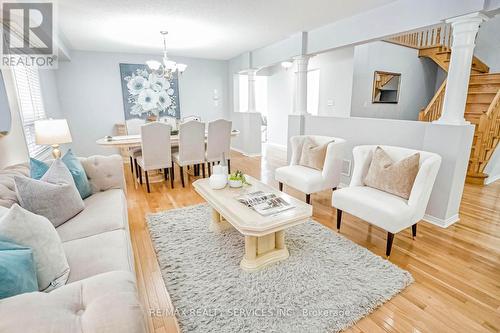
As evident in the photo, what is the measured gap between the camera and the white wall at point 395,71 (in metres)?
5.01

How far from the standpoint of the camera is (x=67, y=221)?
72.2 inches

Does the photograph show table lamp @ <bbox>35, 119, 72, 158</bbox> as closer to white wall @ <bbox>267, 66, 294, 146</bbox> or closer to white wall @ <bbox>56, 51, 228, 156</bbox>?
white wall @ <bbox>56, 51, 228, 156</bbox>

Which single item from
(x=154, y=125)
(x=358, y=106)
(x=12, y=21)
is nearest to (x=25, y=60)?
(x=12, y=21)

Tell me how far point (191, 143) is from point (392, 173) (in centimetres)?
267

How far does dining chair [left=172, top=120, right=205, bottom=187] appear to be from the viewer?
3707 mm

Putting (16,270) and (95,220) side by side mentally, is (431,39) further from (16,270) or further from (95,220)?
(16,270)

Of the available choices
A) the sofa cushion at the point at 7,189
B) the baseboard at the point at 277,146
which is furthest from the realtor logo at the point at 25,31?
the baseboard at the point at 277,146

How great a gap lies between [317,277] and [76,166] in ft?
7.22

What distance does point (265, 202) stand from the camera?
2055 mm

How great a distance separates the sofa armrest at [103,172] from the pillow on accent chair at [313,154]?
84.9 inches

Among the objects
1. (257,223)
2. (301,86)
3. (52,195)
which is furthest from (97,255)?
(301,86)

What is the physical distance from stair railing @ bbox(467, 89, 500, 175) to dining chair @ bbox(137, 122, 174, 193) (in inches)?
185

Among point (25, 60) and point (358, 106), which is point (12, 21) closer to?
point (25, 60)

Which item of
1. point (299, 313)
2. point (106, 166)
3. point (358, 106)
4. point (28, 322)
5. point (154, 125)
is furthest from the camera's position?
point (358, 106)
